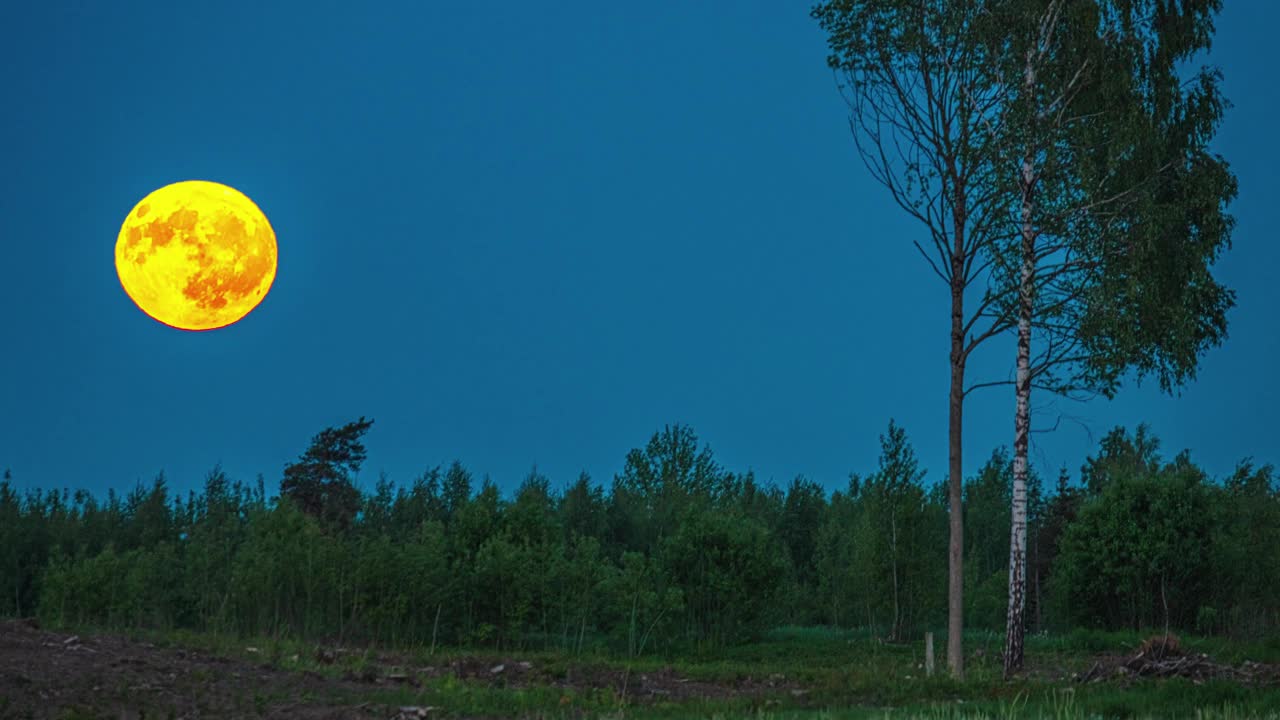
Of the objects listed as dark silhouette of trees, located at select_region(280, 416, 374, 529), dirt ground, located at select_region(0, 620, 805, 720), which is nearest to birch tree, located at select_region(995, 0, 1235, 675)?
dirt ground, located at select_region(0, 620, 805, 720)

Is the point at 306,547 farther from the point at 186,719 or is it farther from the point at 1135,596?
the point at 1135,596

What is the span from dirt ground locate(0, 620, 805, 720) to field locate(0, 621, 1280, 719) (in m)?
0.04

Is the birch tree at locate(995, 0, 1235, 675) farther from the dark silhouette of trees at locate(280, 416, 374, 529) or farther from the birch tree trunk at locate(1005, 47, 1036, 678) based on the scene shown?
the dark silhouette of trees at locate(280, 416, 374, 529)

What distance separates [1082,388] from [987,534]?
4164 cm

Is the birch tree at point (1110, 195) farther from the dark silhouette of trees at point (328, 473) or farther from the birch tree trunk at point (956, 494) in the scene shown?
the dark silhouette of trees at point (328, 473)

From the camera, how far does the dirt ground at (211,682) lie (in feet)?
50.3

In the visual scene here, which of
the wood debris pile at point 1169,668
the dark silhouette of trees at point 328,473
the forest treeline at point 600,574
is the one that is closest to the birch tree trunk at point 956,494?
the wood debris pile at point 1169,668

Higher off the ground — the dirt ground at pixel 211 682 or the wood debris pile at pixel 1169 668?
the wood debris pile at pixel 1169 668

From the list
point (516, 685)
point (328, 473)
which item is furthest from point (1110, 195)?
point (328, 473)

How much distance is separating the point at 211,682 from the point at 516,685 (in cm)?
555

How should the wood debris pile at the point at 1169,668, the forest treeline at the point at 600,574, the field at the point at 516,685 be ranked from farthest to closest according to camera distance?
1. the forest treeline at the point at 600,574
2. the wood debris pile at the point at 1169,668
3. the field at the point at 516,685

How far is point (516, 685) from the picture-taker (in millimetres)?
19938

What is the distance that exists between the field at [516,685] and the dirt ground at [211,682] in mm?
36

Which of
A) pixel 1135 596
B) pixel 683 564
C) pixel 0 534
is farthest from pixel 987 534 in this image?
pixel 0 534
